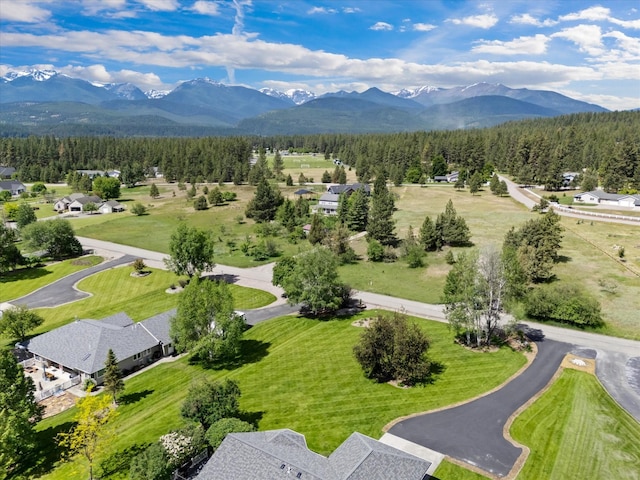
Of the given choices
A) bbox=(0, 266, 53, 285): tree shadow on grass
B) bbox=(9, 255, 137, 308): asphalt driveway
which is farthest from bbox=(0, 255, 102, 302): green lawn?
bbox=(9, 255, 137, 308): asphalt driveway

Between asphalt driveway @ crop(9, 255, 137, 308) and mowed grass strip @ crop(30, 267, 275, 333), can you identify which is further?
asphalt driveway @ crop(9, 255, 137, 308)

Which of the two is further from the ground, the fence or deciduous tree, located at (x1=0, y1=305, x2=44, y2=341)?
deciduous tree, located at (x1=0, y1=305, x2=44, y2=341)

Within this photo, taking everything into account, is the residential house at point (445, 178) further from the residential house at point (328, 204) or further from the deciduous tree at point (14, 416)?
the deciduous tree at point (14, 416)

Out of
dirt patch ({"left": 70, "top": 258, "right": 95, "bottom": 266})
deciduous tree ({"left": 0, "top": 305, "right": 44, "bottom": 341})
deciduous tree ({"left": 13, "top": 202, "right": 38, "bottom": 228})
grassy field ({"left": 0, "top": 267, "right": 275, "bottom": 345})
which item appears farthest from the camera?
deciduous tree ({"left": 13, "top": 202, "right": 38, "bottom": 228})

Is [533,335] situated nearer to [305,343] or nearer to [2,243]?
[305,343]

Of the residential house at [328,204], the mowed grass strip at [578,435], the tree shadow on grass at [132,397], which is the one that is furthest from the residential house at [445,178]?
the tree shadow on grass at [132,397]

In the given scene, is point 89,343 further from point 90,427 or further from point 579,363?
point 579,363

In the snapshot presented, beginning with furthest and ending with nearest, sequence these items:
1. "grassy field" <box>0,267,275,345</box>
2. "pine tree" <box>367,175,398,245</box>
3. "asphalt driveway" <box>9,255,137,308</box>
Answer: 1. "pine tree" <box>367,175,398,245</box>
2. "asphalt driveway" <box>9,255,137,308</box>
3. "grassy field" <box>0,267,275,345</box>

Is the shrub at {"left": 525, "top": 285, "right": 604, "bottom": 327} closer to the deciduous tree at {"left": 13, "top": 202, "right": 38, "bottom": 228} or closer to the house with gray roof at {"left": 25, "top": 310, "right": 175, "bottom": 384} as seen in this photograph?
the house with gray roof at {"left": 25, "top": 310, "right": 175, "bottom": 384}
